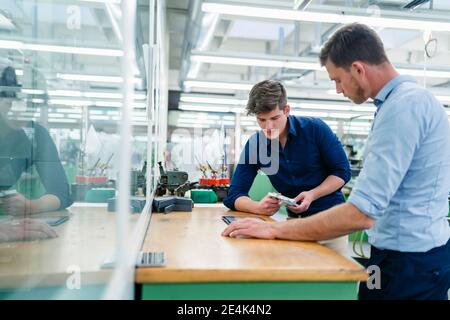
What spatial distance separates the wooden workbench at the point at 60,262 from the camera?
789mm

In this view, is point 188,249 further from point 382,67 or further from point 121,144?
point 382,67

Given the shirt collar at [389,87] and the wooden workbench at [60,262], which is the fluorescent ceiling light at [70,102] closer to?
the wooden workbench at [60,262]

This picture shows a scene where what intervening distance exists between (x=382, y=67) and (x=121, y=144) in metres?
0.86

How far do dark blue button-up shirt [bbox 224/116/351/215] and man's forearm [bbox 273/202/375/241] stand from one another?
566 millimetres

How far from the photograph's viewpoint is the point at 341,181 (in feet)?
5.51

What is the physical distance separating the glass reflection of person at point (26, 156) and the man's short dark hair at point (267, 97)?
35.9 inches

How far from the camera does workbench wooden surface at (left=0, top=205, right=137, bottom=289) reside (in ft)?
2.62

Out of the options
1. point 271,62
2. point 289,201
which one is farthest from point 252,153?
point 271,62

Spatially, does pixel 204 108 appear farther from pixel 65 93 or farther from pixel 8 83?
pixel 8 83

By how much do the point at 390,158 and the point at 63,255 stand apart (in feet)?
2.91

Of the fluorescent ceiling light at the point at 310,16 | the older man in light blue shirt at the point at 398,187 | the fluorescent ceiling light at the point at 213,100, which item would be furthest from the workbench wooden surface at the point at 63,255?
the fluorescent ceiling light at the point at 213,100

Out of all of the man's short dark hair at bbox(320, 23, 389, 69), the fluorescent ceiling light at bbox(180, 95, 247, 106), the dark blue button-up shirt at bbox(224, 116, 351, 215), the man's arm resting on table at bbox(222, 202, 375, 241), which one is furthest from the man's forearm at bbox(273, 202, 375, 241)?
the fluorescent ceiling light at bbox(180, 95, 247, 106)

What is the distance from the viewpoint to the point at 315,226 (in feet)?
3.59

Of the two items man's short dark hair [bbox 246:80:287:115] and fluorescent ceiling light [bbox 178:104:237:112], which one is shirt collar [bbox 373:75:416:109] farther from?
fluorescent ceiling light [bbox 178:104:237:112]
